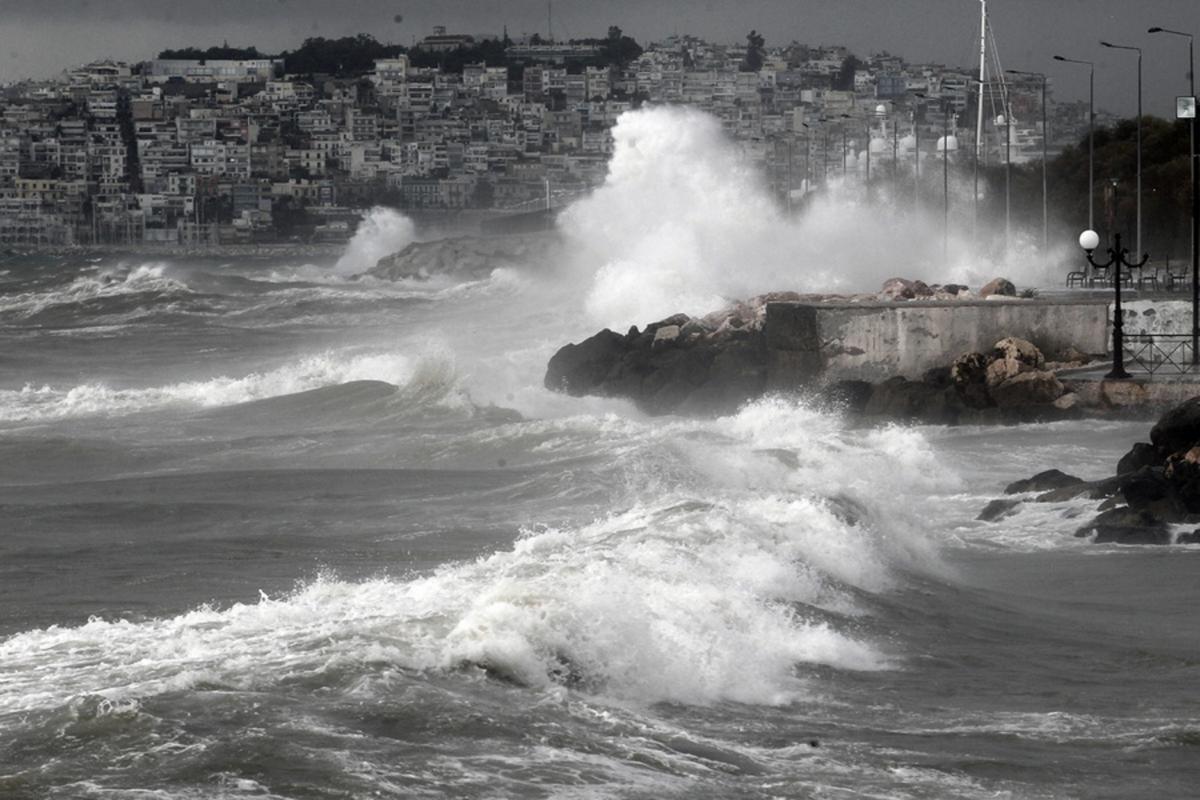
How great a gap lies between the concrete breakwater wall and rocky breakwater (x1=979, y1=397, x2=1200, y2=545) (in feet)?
23.8

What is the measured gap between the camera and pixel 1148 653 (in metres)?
11.1

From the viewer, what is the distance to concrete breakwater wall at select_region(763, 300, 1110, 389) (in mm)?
24750

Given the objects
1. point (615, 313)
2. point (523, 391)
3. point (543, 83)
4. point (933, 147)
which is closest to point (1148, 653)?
point (523, 391)

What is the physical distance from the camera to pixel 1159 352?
2456 centimetres

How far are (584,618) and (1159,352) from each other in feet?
52.7

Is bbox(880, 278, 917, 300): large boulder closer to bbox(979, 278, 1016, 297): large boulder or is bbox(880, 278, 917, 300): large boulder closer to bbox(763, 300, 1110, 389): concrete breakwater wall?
bbox(979, 278, 1016, 297): large boulder

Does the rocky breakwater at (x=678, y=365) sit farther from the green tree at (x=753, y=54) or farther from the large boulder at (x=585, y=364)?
the green tree at (x=753, y=54)

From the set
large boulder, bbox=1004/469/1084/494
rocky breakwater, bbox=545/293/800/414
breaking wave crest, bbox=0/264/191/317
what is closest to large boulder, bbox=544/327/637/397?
→ rocky breakwater, bbox=545/293/800/414

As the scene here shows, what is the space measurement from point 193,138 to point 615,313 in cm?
12095

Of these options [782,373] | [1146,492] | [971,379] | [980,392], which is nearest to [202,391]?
[782,373]

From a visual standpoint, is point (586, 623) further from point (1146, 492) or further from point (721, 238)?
point (721, 238)

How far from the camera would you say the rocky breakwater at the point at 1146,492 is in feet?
49.3

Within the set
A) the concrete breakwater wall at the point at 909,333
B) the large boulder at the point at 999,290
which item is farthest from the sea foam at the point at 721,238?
the concrete breakwater wall at the point at 909,333

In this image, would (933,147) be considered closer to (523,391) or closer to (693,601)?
(523,391)
